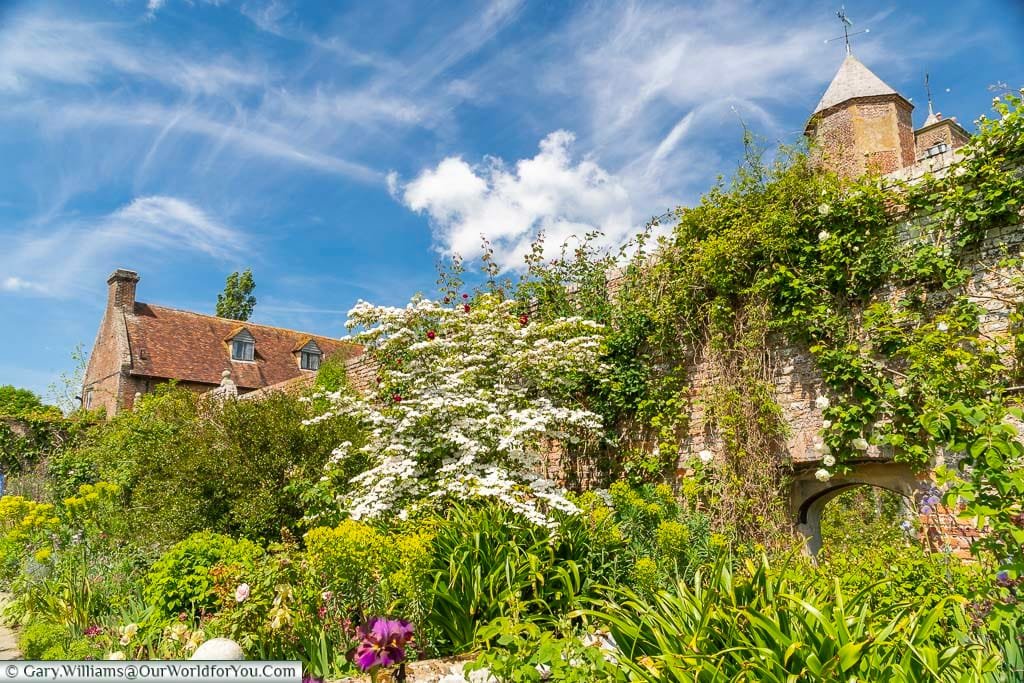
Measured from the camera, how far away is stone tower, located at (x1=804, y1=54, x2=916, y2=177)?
1528 cm

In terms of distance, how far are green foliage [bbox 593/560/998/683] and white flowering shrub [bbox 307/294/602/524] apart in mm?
2160

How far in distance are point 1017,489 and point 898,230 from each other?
3.20 meters

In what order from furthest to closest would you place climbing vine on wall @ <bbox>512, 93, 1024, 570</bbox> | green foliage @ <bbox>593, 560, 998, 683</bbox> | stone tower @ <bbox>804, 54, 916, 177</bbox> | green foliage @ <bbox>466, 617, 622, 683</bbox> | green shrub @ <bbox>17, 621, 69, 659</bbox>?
1. stone tower @ <bbox>804, 54, 916, 177</bbox>
2. climbing vine on wall @ <bbox>512, 93, 1024, 570</bbox>
3. green shrub @ <bbox>17, 621, 69, 659</bbox>
4. green foliage @ <bbox>466, 617, 622, 683</bbox>
5. green foliage @ <bbox>593, 560, 998, 683</bbox>

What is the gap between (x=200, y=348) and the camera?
26.1 metres

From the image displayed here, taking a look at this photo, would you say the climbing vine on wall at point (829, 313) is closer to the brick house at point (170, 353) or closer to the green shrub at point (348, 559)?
the green shrub at point (348, 559)

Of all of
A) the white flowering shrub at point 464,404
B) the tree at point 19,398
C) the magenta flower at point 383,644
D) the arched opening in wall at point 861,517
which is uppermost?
the tree at point 19,398

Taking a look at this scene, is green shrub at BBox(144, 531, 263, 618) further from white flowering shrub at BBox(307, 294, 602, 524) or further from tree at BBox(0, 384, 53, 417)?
tree at BBox(0, 384, 53, 417)

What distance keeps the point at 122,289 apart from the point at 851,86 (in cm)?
2644

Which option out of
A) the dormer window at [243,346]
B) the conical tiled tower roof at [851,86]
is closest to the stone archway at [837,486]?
the conical tiled tower roof at [851,86]

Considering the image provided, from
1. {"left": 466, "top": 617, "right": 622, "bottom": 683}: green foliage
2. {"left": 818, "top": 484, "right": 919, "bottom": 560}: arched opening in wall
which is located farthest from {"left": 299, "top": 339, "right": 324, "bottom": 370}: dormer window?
{"left": 466, "top": 617, "right": 622, "bottom": 683}: green foliage

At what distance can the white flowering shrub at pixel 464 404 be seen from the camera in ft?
20.4

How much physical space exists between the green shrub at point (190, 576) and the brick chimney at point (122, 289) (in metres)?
24.2

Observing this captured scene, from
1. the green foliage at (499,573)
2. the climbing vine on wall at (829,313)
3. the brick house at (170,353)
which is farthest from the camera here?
the brick house at (170,353)

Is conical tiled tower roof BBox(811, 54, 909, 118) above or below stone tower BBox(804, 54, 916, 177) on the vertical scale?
above
